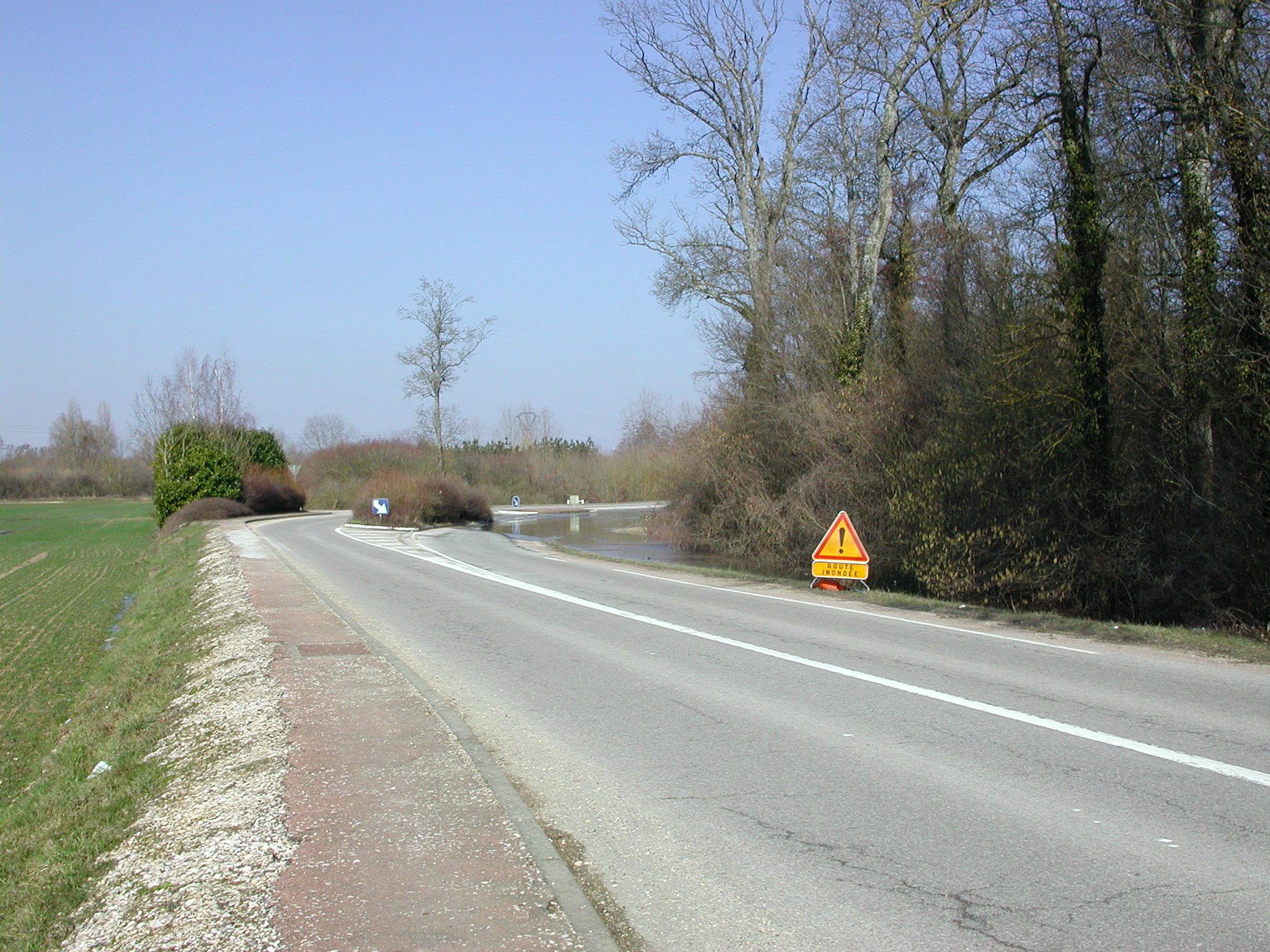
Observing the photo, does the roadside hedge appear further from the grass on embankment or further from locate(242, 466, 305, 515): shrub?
the grass on embankment

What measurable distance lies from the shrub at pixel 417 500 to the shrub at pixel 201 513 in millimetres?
6166

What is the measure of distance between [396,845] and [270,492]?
55.7 metres

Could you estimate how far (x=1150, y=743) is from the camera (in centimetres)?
657

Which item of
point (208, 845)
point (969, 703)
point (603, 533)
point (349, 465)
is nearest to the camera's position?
point (208, 845)

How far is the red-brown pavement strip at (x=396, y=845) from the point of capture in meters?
3.99

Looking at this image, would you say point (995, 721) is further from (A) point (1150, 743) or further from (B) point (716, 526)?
(B) point (716, 526)

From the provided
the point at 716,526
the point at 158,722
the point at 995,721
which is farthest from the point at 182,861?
the point at 716,526

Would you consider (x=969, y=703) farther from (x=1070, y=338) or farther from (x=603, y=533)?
(x=603, y=533)

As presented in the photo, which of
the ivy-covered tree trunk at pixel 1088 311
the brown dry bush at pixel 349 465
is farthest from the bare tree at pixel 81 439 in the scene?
the ivy-covered tree trunk at pixel 1088 311

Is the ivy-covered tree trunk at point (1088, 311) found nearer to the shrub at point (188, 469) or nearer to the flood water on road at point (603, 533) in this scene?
the flood water on road at point (603, 533)

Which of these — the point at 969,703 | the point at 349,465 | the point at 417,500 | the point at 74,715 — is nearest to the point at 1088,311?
the point at 969,703

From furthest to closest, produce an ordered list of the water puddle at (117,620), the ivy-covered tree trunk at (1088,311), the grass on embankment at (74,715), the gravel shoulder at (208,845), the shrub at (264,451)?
the shrub at (264,451) → the water puddle at (117,620) → the ivy-covered tree trunk at (1088,311) → the grass on embankment at (74,715) → the gravel shoulder at (208,845)

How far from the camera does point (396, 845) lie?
4.92 m

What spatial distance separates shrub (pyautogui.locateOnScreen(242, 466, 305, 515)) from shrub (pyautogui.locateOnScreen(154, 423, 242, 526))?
2672 mm
